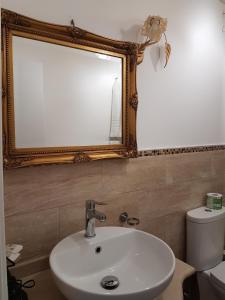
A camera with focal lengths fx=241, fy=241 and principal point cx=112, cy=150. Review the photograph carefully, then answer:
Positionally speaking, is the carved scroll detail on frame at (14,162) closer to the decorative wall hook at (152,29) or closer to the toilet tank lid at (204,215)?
the decorative wall hook at (152,29)

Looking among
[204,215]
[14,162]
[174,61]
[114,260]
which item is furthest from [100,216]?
[174,61]

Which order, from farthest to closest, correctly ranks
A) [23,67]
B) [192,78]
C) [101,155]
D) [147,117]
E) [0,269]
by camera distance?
[192,78] < [147,117] < [101,155] < [23,67] < [0,269]

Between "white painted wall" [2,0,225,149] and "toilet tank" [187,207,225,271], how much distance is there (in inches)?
20.7

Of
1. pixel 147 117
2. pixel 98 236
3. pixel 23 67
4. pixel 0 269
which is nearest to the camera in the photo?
pixel 0 269

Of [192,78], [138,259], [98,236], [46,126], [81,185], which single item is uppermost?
[192,78]

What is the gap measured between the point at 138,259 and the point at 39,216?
1.69ft

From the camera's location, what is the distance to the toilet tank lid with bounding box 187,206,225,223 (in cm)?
166

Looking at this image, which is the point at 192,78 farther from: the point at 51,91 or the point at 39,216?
the point at 39,216

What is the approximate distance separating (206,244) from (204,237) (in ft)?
0.20

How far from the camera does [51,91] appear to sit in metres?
1.12

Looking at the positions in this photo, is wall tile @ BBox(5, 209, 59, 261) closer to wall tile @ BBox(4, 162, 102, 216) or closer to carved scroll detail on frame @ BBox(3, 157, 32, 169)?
wall tile @ BBox(4, 162, 102, 216)

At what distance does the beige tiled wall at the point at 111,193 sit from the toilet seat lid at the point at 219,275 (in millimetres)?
245

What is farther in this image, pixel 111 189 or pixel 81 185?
pixel 111 189

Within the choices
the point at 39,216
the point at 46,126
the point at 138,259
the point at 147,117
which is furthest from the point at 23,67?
the point at 138,259
